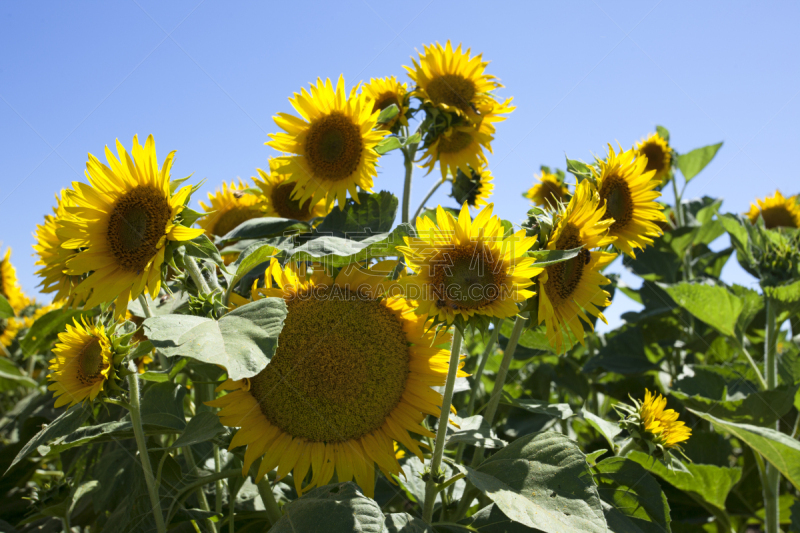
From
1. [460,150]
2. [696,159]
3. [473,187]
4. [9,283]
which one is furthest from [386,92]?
[9,283]

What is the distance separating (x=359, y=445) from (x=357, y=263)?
501 millimetres

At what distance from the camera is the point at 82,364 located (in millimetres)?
1416

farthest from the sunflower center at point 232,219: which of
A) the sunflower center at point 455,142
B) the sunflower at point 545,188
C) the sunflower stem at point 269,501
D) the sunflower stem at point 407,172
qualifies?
the sunflower at point 545,188

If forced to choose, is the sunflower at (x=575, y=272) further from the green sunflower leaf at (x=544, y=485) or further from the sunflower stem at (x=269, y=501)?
the sunflower stem at (x=269, y=501)

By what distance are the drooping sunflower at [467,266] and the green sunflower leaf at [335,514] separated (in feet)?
1.51

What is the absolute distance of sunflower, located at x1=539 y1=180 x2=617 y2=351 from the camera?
1388mm

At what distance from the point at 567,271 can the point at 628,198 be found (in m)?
0.51

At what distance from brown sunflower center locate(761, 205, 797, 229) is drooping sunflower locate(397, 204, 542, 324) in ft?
10.8

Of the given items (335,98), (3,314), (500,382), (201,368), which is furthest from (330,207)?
(3,314)

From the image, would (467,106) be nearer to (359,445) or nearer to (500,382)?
(500,382)

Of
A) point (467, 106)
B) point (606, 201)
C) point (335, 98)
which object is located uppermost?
point (467, 106)

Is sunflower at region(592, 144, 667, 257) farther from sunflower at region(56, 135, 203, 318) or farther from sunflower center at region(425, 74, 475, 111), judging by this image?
sunflower at region(56, 135, 203, 318)

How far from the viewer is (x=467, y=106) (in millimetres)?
2201

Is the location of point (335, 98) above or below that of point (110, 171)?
above
